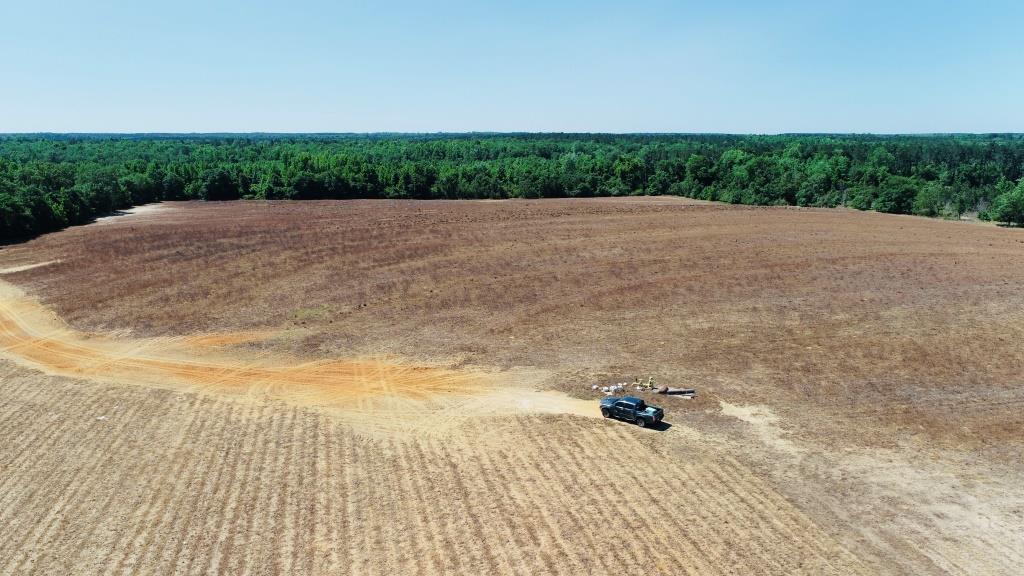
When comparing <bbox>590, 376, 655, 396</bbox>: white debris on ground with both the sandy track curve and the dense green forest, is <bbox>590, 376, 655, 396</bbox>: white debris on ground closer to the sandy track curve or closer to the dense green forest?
the sandy track curve

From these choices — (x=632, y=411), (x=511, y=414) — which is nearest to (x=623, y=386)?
(x=632, y=411)

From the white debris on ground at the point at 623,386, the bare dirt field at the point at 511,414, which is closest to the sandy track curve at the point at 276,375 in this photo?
the bare dirt field at the point at 511,414

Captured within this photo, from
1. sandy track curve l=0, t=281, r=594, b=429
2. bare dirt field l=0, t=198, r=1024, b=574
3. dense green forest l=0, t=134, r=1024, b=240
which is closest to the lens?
bare dirt field l=0, t=198, r=1024, b=574

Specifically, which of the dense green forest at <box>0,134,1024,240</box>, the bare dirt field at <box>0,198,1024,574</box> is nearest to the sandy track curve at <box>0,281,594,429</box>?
the bare dirt field at <box>0,198,1024,574</box>

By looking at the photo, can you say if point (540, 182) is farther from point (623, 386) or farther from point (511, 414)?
point (511, 414)

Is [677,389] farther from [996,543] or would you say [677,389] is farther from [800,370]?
[996,543]

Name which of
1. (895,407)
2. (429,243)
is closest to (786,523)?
(895,407)
